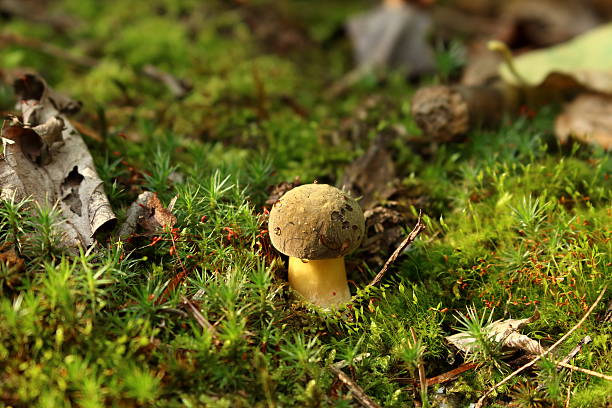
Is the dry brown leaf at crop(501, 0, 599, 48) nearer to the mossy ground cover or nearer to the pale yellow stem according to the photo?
the pale yellow stem

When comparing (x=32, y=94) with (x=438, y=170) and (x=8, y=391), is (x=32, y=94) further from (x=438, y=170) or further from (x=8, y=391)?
(x=438, y=170)

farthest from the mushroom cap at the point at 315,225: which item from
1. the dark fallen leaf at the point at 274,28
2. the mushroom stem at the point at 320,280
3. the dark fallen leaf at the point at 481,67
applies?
the dark fallen leaf at the point at 274,28

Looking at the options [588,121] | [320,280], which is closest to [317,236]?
[320,280]

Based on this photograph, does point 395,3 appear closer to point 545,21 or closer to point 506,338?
point 545,21

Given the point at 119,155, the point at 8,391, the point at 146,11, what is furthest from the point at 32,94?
the point at 146,11

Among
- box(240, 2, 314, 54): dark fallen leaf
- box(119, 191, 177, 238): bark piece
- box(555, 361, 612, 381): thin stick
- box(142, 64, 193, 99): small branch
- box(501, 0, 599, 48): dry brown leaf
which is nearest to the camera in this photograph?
box(555, 361, 612, 381): thin stick

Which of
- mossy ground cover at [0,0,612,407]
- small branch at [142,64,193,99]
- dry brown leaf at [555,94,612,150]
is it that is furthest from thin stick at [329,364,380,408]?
small branch at [142,64,193,99]
